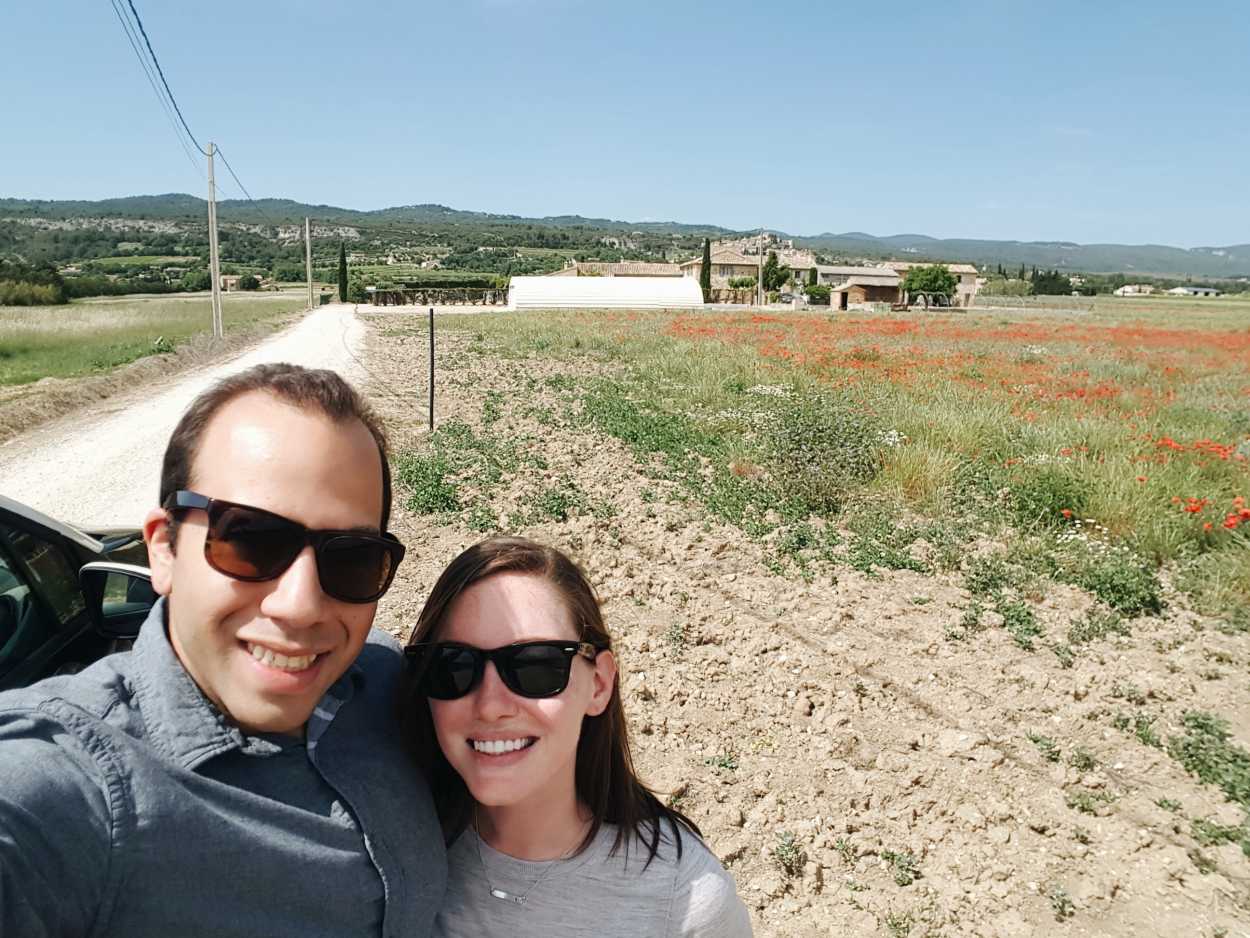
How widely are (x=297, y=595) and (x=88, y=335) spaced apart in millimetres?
26193

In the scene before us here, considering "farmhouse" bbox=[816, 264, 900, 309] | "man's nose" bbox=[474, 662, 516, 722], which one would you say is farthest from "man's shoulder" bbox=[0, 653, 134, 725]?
"farmhouse" bbox=[816, 264, 900, 309]

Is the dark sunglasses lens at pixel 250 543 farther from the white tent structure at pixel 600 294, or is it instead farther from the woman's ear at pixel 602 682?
the white tent structure at pixel 600 294

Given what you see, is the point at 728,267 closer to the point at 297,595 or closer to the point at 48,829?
the point at 297,595

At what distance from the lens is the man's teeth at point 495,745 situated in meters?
1.44

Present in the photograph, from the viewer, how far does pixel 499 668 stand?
1446 mm

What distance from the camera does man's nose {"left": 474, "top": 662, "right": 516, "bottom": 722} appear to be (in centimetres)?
141

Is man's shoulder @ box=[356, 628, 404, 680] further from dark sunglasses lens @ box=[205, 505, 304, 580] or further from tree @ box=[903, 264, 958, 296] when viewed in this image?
tree @ box=[903, 264, 958, 296]

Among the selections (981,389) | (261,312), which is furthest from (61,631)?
(261,312)

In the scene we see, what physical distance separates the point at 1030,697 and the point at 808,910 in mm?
2003

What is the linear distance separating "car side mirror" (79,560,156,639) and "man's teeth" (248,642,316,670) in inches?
65.3

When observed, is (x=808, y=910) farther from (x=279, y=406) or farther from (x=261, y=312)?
(x=261, y=312)

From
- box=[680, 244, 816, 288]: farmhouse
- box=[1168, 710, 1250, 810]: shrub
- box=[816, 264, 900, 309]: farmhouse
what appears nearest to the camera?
box=[1168, 710, 1250, 810]: shrub

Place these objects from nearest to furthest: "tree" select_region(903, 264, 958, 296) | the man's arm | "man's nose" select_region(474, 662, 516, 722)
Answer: the man's arm
"man's nose" select_region(474, 662, 516, 722)
"tree" select_region(903, 264, 958, 296)

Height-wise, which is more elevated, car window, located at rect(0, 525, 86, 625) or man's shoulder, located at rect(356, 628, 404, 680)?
man's shoulder, located at rect(356, 628, 404, 680)
